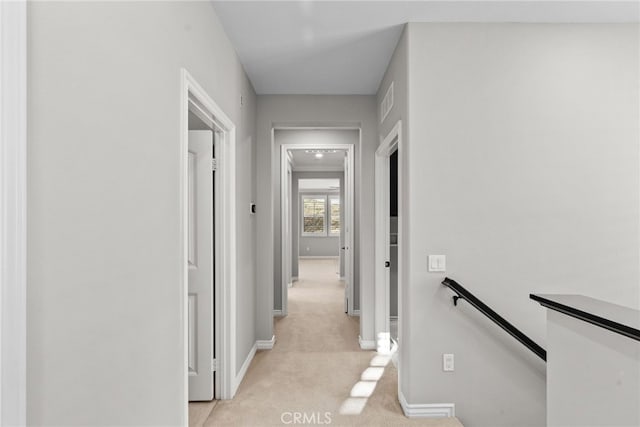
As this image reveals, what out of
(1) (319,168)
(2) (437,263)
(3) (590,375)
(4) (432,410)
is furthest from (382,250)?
(1) (319,168)

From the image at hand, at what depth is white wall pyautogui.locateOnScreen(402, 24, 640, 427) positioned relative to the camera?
2449 millimetres

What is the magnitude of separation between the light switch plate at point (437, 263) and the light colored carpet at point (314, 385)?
929 mm

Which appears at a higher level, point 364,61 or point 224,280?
point 364,61

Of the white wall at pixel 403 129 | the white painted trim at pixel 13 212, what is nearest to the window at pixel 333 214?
the white wall at pixel 403 129

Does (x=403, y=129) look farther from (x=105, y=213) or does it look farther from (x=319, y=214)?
(x=319, y=214)

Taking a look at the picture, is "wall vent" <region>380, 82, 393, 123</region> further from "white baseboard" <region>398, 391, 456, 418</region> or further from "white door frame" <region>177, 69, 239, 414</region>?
"white baseboard" <region>398, 391, 456, 418</region>

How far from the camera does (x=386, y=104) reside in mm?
3268

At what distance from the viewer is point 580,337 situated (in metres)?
1.47

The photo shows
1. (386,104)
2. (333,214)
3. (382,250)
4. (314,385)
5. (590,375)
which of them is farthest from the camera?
(333,214)

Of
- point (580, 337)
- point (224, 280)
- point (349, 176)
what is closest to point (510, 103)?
point (580, 337)

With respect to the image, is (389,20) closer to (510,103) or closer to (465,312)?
(510,103)

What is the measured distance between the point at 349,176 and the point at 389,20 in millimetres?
3042

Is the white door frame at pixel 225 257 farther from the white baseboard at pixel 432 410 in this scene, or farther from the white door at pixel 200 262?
the white baseboard at pixel 432 410

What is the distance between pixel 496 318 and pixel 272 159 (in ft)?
8.14
